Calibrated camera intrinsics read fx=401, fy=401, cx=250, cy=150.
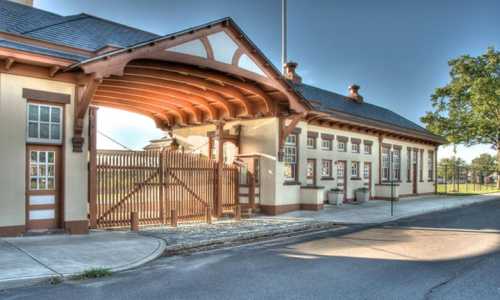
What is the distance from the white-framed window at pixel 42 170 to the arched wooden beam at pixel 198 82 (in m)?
3.36

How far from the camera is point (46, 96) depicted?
10.2 meters

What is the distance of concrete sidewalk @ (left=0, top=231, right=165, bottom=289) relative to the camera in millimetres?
6598

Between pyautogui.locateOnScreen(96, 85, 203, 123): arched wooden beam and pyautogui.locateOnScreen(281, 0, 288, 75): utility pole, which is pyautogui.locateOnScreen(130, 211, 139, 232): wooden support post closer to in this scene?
pyautogui.locateOnScreen(96, 85, 203, 123): arched wooden beam

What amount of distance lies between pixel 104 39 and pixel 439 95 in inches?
1444

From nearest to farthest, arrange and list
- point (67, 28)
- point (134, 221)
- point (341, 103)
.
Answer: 1. point (134, 221)
2. point (67, 28)
3. point (341, 103)

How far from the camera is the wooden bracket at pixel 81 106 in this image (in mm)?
10367

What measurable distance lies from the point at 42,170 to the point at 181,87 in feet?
19.5

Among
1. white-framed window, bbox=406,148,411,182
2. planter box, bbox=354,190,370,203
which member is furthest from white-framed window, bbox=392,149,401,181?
planter box, bbox=354,190,370,203

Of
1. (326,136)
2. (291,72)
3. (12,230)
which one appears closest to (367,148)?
(326,136)

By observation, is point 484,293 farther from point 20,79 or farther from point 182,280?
point 20,79

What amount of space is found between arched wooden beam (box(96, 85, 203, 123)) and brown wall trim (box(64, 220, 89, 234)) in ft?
18.2

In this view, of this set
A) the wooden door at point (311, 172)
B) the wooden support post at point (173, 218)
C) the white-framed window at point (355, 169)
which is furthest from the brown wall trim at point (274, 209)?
the white-framed window at point (355, 169)

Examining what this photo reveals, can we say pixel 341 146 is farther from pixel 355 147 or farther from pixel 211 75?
pixel 211 75

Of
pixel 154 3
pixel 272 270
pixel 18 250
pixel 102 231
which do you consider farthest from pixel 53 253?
pixel 154 3
